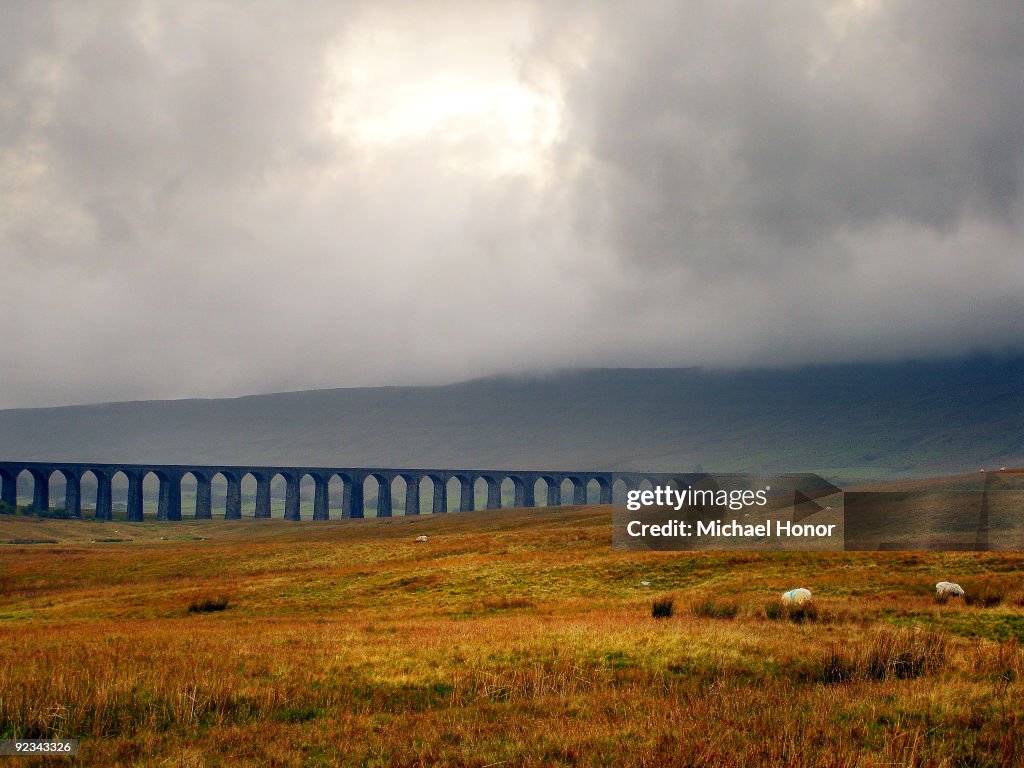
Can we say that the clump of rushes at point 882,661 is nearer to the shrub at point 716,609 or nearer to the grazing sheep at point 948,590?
the shrub at point 716,609

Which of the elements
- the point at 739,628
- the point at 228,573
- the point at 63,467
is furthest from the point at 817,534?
the point at 63,467

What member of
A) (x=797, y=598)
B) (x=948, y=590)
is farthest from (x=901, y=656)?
(x=948, y=590)

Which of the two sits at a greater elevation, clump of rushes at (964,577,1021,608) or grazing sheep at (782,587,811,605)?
grazing sheep at (782,587,811,605)

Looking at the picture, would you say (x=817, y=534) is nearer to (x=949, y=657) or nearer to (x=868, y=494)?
(x=868, y=494)

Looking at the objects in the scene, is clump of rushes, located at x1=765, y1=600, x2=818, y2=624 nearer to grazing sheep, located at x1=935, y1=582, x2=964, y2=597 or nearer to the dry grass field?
the dry grass field

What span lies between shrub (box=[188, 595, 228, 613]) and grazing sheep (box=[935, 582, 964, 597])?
3045 cm

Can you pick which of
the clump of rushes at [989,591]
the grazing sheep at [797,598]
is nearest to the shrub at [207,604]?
the grazing sheep at [797,598]

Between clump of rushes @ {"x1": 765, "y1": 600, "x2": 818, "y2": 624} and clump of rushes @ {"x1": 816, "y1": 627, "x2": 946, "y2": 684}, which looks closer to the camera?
A: clump of rushes @ {"x1": 816, "y1": 627, "x2": 946, "y2": 684}

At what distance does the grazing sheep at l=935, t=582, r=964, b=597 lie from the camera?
30281mm

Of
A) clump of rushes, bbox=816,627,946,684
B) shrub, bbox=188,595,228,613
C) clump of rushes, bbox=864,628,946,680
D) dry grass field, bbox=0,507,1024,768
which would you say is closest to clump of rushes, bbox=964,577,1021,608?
dry grass field, bbox=0,507,1024,768

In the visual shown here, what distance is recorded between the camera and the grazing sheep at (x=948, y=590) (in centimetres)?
3028

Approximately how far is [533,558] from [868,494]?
26.5 m

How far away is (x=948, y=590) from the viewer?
3069 centimetres

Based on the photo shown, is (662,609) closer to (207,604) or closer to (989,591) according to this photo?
(989,591)
